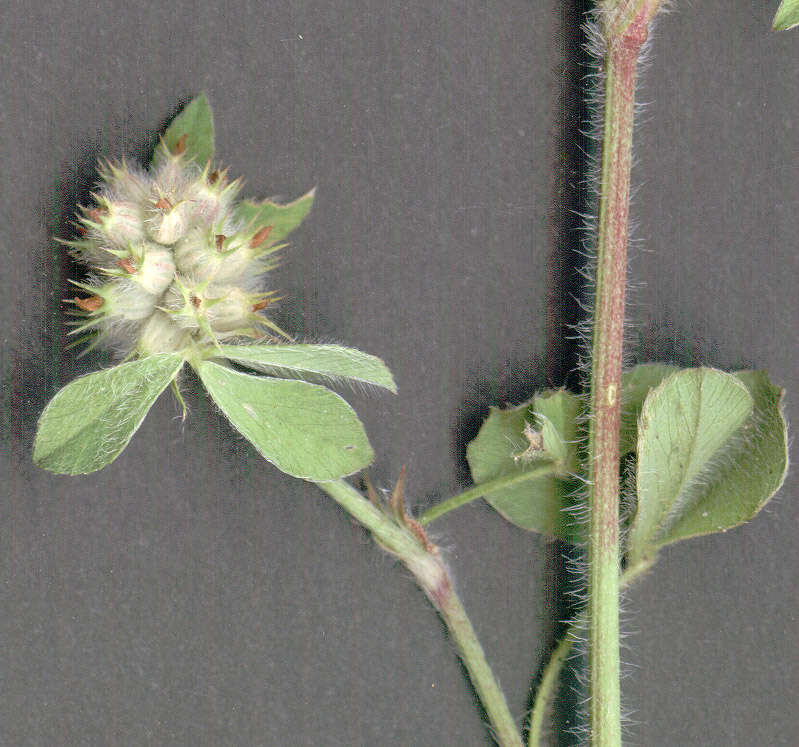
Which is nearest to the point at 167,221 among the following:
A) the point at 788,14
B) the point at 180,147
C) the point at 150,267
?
the point at 150,267

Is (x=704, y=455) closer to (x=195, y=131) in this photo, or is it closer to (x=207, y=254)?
(x=207, y=254)

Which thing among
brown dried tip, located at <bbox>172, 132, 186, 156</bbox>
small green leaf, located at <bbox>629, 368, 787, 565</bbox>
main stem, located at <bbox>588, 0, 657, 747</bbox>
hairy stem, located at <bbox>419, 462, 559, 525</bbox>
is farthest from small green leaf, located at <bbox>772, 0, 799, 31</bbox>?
brown dried tip, located at <bbox>172, 132, 186, 156</bbox>

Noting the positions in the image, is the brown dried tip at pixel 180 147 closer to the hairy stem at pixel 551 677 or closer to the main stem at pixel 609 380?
the main stem at pixel 609 380

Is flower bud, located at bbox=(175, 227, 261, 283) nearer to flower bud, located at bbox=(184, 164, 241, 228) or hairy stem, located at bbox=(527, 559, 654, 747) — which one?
flower bud, located at bbox=(184, 164, 241, 228)

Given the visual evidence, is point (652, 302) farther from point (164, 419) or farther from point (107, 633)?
point (107, 633)

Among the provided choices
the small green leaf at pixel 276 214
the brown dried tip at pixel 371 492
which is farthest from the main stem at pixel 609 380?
the small green leaf at pixel 276 214

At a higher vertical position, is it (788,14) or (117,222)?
(117,222)
